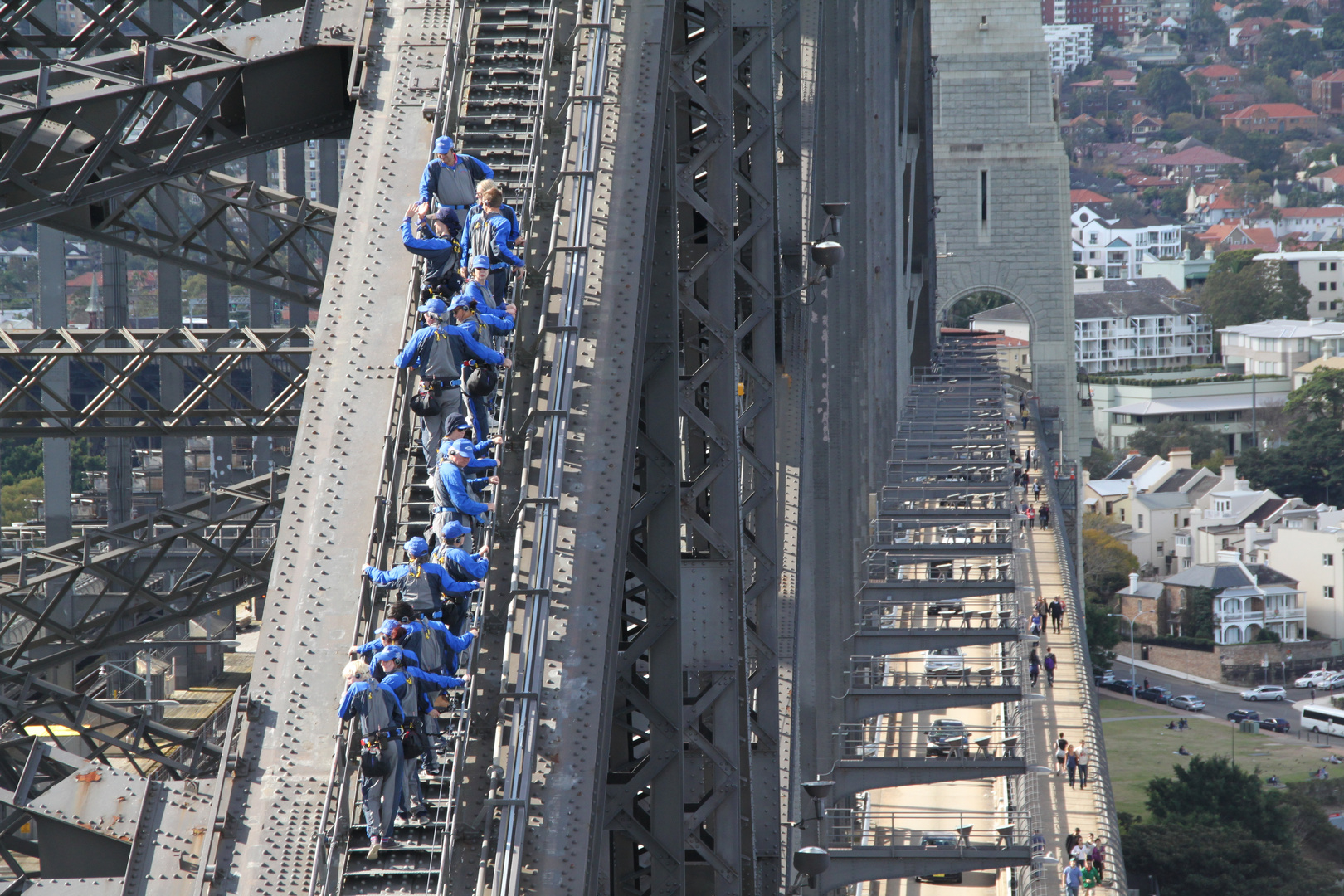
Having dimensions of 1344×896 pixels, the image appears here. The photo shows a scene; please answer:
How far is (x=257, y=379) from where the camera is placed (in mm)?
35688

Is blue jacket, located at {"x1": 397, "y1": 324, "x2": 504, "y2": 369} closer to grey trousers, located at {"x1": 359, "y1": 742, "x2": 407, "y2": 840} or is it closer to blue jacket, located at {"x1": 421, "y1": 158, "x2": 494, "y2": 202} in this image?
blue jacket, located at {"x1": 421, "y1": 158, "x2": 494, "y2": 202}

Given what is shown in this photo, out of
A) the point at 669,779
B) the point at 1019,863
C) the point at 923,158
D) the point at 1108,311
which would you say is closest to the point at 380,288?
the point at 669,779

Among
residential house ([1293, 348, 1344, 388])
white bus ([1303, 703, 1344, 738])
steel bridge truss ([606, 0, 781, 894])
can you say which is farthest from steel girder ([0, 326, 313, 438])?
residential house ([1293, 348, 1344, 388])

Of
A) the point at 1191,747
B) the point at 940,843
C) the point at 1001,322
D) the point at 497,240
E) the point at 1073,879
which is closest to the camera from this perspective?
the point at 497,240

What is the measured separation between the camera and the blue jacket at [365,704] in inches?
263

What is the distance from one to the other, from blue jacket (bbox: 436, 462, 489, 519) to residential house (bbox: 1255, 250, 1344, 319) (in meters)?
196

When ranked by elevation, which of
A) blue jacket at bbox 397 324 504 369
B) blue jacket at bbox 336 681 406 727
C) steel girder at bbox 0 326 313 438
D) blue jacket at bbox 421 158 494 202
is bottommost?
blue jacket at bbox 336 681 406 727

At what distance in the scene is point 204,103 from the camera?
9398 millimetres

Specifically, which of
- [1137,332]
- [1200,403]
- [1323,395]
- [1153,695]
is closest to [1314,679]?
[1153,695]

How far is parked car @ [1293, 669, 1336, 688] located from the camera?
10818 centimetres

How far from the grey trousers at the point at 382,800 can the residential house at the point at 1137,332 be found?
185053mm

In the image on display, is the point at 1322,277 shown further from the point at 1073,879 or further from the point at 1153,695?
the point at 1073,879

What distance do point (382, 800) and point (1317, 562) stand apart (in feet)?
399

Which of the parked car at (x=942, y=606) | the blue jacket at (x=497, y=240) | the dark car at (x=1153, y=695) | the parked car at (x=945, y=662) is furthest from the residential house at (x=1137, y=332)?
the blue jacket at (x=497, y=240)
